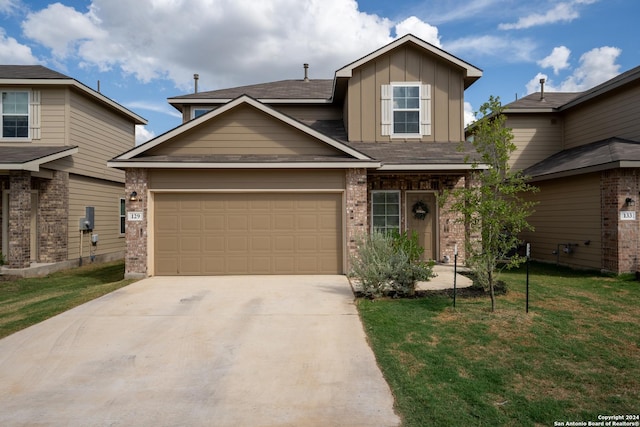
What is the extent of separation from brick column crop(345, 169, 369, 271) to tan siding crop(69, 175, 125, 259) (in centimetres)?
1011

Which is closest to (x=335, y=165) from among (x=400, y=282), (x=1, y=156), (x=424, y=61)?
(x=400, y=282)

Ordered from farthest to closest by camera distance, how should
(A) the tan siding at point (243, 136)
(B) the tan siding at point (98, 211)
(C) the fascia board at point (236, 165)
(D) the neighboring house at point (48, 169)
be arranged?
(B) the tan siding at point (98, 211), (D) the neighboring house at point (48, 169), (A) the tan siding at point (243, 136), (C) the fascia board at point (236, 165)

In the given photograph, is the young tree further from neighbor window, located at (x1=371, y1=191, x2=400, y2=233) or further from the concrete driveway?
neighbor window, located at (x1=371, y1=191, x2=400, y2=233)

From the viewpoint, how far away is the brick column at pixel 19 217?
11617 mm

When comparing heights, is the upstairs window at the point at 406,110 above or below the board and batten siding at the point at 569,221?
above

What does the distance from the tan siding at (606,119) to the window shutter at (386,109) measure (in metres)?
7.39

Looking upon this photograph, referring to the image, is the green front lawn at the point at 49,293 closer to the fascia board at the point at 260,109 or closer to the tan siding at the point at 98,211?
the tan siding at the point at 98,211

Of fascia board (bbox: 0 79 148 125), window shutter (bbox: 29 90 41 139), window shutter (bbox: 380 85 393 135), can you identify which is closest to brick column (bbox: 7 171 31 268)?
window shutter (bbox: 29 90 41 139)

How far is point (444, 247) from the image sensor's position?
40.3ft

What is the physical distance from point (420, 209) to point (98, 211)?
12428mm

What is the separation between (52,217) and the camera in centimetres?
1291

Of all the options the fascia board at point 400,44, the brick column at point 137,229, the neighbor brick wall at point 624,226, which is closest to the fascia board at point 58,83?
the brick column at point 137,229

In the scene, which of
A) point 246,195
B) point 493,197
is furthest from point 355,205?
point 493,197

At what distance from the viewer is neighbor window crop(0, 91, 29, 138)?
1325cm
